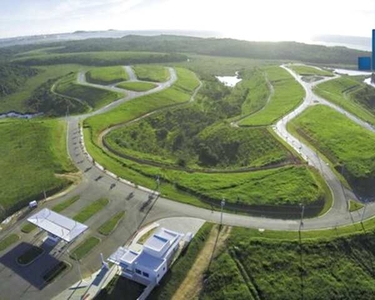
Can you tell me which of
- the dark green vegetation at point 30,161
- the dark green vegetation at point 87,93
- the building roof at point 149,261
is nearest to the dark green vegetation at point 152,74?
the dark green vegetation at point 87,93

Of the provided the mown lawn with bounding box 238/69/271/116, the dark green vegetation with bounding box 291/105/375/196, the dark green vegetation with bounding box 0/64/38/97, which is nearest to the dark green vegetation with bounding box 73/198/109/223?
the dark green vegetation with bounding box 291/105/375/196

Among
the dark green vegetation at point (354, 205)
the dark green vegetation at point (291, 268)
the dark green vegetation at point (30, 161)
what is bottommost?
the dark green vegetation at point (291, 268)

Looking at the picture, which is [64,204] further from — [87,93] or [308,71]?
[308,71]

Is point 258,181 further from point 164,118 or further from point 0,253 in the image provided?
point 164,118

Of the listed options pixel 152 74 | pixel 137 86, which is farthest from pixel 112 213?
pixel 152 74

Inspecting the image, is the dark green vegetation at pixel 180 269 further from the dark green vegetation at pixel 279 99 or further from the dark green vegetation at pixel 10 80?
the dark green vegetation at pixel 10 80

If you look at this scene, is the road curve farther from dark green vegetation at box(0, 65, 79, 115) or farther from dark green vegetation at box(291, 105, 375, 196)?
dark green vegetation at box(0, 65, 79, 115)
